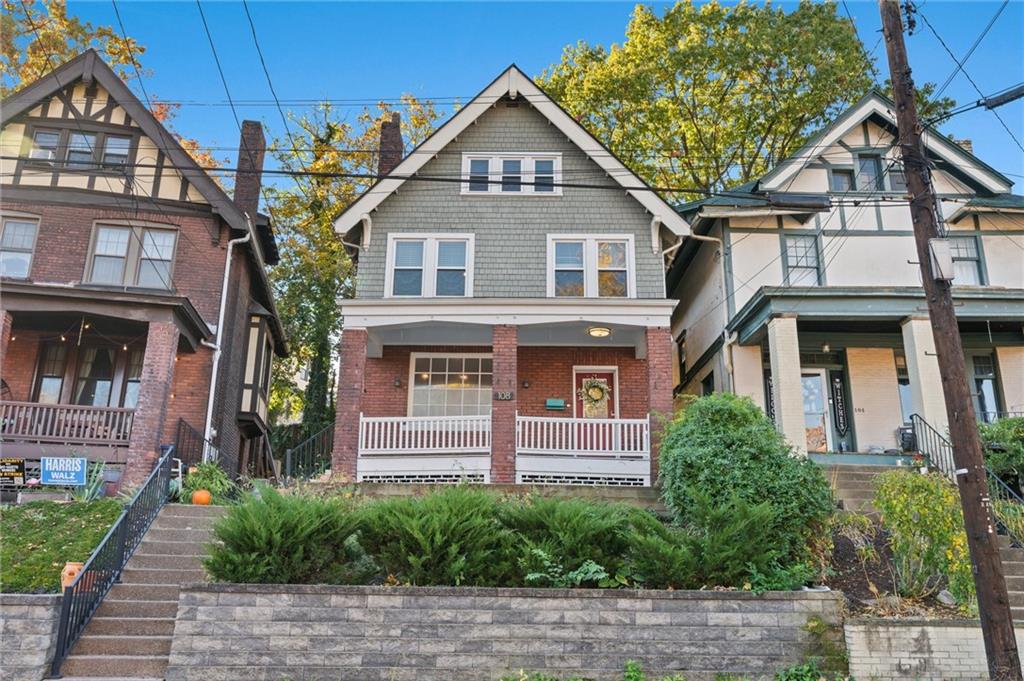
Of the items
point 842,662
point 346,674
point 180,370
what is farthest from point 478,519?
point 180,370

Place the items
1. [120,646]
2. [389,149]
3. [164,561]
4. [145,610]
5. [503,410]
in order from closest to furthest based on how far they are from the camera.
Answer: [120,646] → [145,610] → [164,561] → [503,410] → [389,149]

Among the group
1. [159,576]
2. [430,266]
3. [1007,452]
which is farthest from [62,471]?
[1007,452]

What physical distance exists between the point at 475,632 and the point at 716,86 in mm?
23704

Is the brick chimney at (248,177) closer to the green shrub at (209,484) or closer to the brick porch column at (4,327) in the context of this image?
the brick porch column at (4,327)

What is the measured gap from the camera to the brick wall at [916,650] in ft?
26.2

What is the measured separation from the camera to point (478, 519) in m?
8.78

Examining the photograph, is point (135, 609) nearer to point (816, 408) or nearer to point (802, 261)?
point (816, 408)

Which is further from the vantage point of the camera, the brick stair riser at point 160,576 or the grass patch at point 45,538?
the brick stair riser at point 160,576

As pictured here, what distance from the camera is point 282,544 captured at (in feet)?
27.8

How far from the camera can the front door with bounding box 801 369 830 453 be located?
1692 cm

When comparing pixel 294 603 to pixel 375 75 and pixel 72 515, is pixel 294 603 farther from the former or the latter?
pixel 375 75

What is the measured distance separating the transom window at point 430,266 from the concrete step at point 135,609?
8.37 meters

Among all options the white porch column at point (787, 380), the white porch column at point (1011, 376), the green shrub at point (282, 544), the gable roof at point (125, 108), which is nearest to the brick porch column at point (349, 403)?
the gable roof at point (125, 108)

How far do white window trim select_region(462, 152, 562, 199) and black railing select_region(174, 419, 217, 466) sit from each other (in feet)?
25.2
